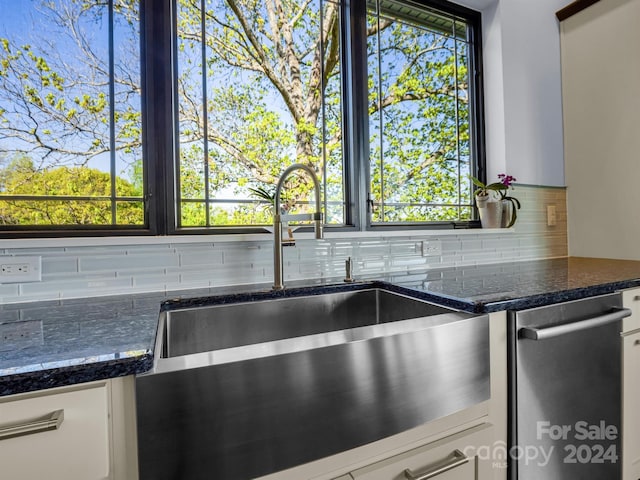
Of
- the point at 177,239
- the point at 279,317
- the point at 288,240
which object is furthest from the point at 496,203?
the point at 177,239

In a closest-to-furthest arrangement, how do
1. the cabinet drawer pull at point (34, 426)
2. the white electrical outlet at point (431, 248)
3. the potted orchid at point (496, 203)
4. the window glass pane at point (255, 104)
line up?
the cabinet drawer pull at point (34, 426) → the window glass pane at point (255, 104) → the white electrical outlet at point (431, 248) → the potted orchid at point (496, 203)

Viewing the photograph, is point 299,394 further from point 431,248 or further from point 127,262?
point 431,248

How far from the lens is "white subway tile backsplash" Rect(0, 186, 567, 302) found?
3.60 feet

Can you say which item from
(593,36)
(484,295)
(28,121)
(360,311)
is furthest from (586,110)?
(28,121)

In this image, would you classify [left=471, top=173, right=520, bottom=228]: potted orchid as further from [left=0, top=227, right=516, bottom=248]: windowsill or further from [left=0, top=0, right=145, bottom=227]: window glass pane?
[left=0, top=0, right=145, bottom=227]: window glass pane

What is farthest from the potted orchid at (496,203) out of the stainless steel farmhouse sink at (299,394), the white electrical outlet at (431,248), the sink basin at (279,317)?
the stainless steel farmhouse sink at (299,394)

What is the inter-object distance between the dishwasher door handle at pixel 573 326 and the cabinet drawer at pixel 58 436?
100 centimetres

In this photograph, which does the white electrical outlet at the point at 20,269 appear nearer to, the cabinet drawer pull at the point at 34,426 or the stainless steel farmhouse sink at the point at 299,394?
the stainless steel farmhouse sink at the point at 299,394

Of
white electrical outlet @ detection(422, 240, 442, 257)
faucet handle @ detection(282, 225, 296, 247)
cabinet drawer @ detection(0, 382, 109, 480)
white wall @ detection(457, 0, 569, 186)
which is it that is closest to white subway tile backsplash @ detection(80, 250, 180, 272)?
faucet handle @ detection(282, 225, 296, 247)

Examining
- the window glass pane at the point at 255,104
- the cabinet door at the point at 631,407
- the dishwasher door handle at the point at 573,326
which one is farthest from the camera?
the window glass pane at the point at 255,104

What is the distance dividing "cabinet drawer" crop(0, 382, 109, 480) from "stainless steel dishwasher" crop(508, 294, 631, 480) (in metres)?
0.97

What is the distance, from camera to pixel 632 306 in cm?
127

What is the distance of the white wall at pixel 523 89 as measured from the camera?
1.95 m

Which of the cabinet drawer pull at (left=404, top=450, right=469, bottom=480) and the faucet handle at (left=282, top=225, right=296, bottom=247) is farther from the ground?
the faucet handle at (left=282, top=225, right=296, bottom=247)
